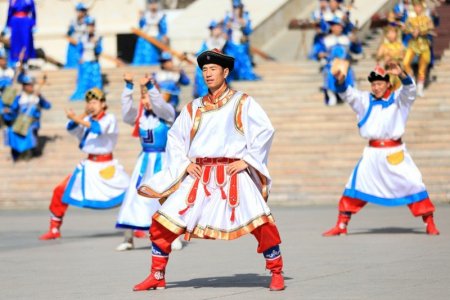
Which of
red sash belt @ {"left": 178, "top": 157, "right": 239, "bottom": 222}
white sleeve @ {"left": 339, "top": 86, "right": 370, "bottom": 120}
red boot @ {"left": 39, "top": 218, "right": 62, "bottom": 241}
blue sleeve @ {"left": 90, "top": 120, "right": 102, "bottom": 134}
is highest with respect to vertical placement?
red sash belt @ {"left": 178, "top": 157, "right": 239, "bottom": 222}

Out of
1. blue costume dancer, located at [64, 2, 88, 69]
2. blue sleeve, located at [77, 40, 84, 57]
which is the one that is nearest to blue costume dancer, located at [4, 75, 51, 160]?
blue sleeve, located at [77, 40, 84, 57]

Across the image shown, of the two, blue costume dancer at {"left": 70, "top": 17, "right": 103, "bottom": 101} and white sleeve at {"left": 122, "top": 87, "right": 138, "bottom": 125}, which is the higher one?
white sleeve at {"left": 122, "top": 87, "right": 138, "bottom": 125}

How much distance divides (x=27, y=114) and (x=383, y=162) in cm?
1034

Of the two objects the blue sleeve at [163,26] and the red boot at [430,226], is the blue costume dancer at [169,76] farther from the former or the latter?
the blue sleeve at [163,26]

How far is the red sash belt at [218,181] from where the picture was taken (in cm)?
1115

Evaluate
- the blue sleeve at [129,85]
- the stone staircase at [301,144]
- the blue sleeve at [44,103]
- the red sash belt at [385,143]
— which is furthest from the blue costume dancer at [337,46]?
the blue sleeve at [129,85]

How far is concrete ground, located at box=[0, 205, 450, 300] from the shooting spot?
11031mm

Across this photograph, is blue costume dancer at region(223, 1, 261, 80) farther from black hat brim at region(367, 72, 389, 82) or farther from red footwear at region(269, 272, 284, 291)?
red footwear at region(269, 272, 284, 291)

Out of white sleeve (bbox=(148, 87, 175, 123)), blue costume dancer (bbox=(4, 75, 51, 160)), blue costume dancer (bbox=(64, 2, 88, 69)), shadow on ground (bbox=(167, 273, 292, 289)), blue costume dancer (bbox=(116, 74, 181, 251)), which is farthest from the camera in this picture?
blue costume dancer (bbox=(64, 2, 88, 69))

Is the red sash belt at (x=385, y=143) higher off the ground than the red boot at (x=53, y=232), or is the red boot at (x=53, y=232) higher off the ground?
the red sash belt at (x=385, y=143)

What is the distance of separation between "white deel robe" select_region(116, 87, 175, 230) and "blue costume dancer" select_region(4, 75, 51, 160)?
32.8ft

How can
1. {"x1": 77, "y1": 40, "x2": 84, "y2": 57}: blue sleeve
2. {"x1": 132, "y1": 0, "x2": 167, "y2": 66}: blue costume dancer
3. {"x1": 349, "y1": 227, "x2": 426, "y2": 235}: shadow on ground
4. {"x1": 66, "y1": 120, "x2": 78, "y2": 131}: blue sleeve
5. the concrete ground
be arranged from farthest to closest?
{"x1": 132, "y1": 0, "x2": 167, "y2": 66}: blue costume dancer
{"x1": 77, "y1": 40, "x2": 84, "y2": 57}: blue sleeve
{"x1": 66, "y1": 120, "x2": 78, "y2": 131}: blue sleeve
{"x1": 349, "y1": 227, "x2": 426, "y2": 235}: shadow on ground
the concrete ground

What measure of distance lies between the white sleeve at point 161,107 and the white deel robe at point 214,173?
2897 millimetres

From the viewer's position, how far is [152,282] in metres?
11.3
